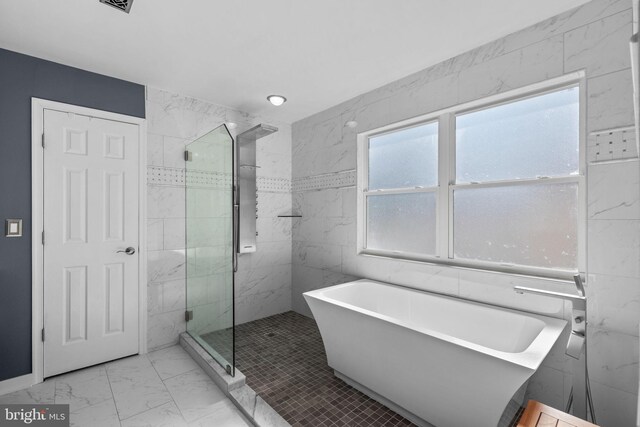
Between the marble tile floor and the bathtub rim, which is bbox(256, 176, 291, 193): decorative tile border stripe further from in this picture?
the marble tile floor

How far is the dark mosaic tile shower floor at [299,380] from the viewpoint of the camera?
76.3 inches

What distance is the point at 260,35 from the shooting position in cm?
212

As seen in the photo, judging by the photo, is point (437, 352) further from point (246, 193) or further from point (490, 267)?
point (246, 193)

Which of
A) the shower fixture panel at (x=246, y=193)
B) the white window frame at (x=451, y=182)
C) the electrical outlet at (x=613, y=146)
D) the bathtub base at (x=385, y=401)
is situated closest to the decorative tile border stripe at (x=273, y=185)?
the shower fixture panel at (x=246, y=193)

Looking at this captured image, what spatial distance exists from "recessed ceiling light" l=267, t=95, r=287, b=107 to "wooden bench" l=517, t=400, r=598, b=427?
303cm

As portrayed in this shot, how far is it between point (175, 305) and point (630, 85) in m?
3.82

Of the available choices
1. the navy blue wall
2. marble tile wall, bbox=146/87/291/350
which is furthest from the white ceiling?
marble tile wall, bbox=146/87/291/350

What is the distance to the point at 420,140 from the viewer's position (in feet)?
9.30

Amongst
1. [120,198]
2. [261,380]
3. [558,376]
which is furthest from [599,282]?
[120,198]

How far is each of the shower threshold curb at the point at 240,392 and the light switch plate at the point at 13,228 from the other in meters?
1.61

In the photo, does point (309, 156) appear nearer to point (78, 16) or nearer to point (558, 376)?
point (78, 16)

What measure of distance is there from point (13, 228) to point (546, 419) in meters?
3.36

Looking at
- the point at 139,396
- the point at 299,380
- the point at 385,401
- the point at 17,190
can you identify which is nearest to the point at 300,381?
the point at 299,380

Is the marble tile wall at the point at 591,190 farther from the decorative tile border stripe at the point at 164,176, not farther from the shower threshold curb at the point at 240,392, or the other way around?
the decorative tile border stripe at the point at 164,176
